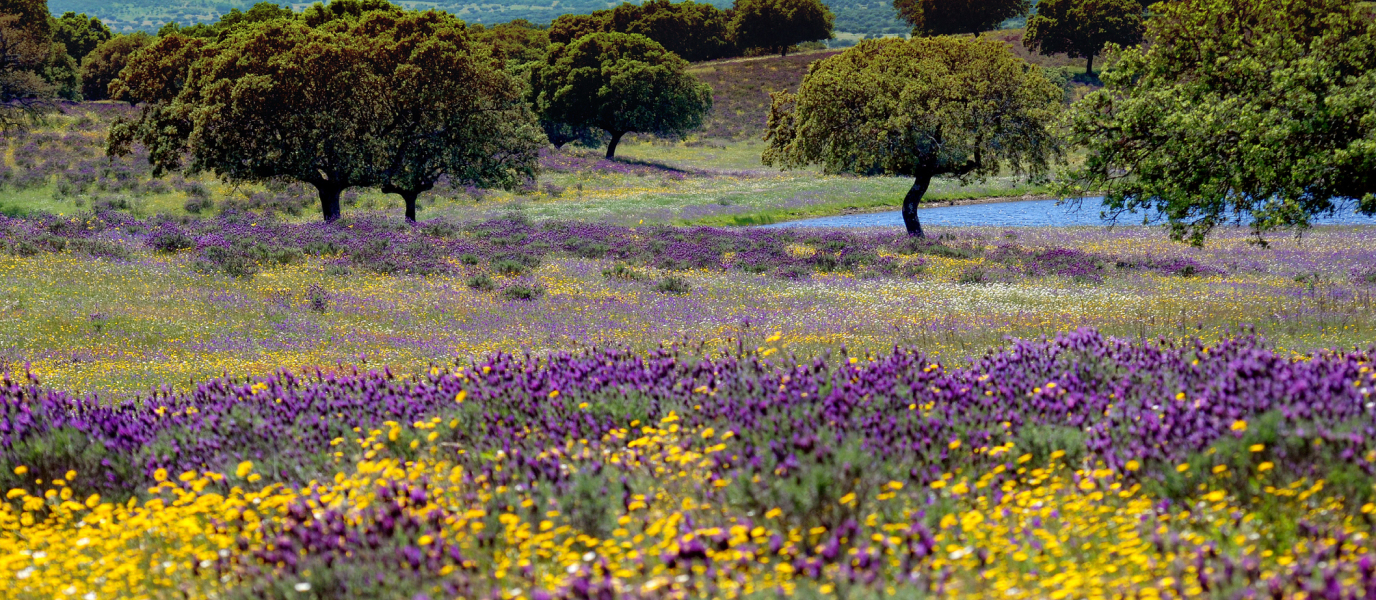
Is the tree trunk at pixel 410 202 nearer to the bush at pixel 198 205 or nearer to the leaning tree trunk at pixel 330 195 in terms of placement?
the leaning tree trunk at pixel 330 195

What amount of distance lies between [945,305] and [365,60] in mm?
22888

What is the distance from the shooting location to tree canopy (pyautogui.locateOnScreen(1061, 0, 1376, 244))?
46.7 feet

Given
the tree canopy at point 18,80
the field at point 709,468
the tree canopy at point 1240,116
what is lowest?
the field at point 709,468

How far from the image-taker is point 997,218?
156 ft

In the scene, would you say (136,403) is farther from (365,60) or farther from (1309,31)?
(365,60)

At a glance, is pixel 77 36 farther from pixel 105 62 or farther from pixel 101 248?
pixel 101 248

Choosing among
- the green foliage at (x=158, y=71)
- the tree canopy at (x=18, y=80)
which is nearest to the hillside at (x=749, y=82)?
the tree canopy at (x=18, y=80)

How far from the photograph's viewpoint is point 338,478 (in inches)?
197

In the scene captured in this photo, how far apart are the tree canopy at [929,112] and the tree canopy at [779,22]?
84576mm

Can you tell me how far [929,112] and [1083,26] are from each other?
3047 inches

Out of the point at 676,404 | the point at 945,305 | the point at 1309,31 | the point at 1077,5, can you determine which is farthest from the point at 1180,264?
the point at 1077,5

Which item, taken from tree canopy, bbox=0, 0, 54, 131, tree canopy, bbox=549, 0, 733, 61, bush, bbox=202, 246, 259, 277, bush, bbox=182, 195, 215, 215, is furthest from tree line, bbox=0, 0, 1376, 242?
tree canopy, bbox=549, 0, 733, 61

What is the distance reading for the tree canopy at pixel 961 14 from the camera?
110 m

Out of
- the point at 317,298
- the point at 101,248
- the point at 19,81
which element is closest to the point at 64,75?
the point at 19,81
